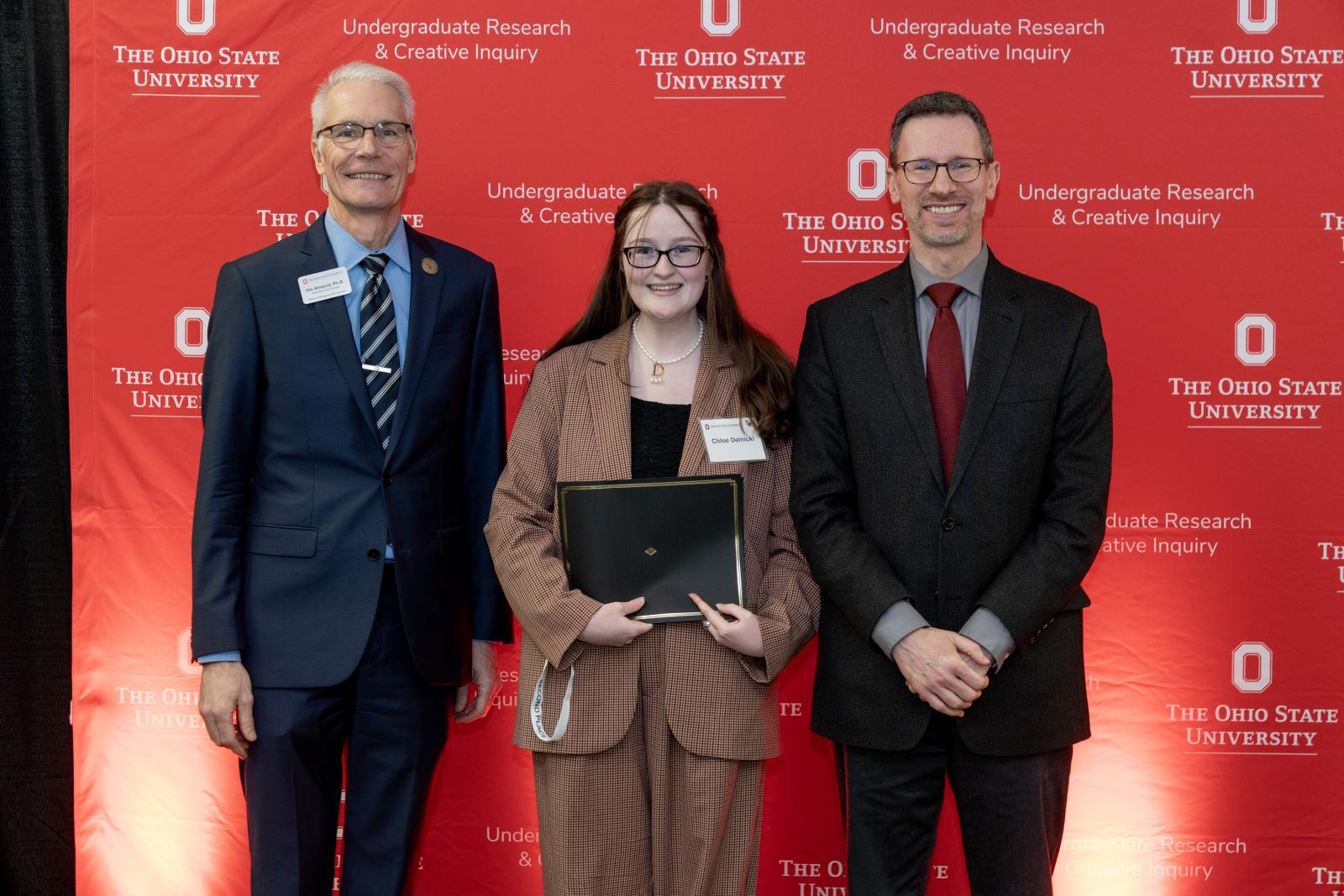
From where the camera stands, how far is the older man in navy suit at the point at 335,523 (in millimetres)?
2371

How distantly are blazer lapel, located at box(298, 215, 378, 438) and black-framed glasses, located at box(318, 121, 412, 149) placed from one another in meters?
0.28

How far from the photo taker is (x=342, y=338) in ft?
7.88

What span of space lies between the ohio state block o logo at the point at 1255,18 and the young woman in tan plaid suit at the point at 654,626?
204 cm

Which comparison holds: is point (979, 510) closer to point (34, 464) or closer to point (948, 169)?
point (948, 169)

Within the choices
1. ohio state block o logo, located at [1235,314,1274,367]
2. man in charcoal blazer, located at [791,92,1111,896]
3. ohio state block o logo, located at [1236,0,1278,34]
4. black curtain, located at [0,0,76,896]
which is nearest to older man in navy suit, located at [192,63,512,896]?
man in charcoal blazer, located at [791,92,1111,896]

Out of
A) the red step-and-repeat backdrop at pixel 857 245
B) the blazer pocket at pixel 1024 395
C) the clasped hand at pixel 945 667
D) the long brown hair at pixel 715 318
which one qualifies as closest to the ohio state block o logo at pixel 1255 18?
the red step-and-repeat backdrop at pixel 857 245

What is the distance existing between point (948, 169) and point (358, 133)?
4.42 ft

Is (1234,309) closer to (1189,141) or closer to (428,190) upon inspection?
(1189,141)

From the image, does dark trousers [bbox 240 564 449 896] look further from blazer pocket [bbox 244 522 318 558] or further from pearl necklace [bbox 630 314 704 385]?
pearl necklace [bbox 630 314 704 385]

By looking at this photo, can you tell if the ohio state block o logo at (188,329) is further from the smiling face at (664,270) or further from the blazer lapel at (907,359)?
the blazer lapel at (907,359)

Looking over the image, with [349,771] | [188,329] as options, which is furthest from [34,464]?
[349,771]

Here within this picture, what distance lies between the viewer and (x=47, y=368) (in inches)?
136

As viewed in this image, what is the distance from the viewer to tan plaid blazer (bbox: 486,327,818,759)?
7.35ft

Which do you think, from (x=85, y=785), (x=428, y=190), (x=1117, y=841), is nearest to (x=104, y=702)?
(x=85, y=785)
